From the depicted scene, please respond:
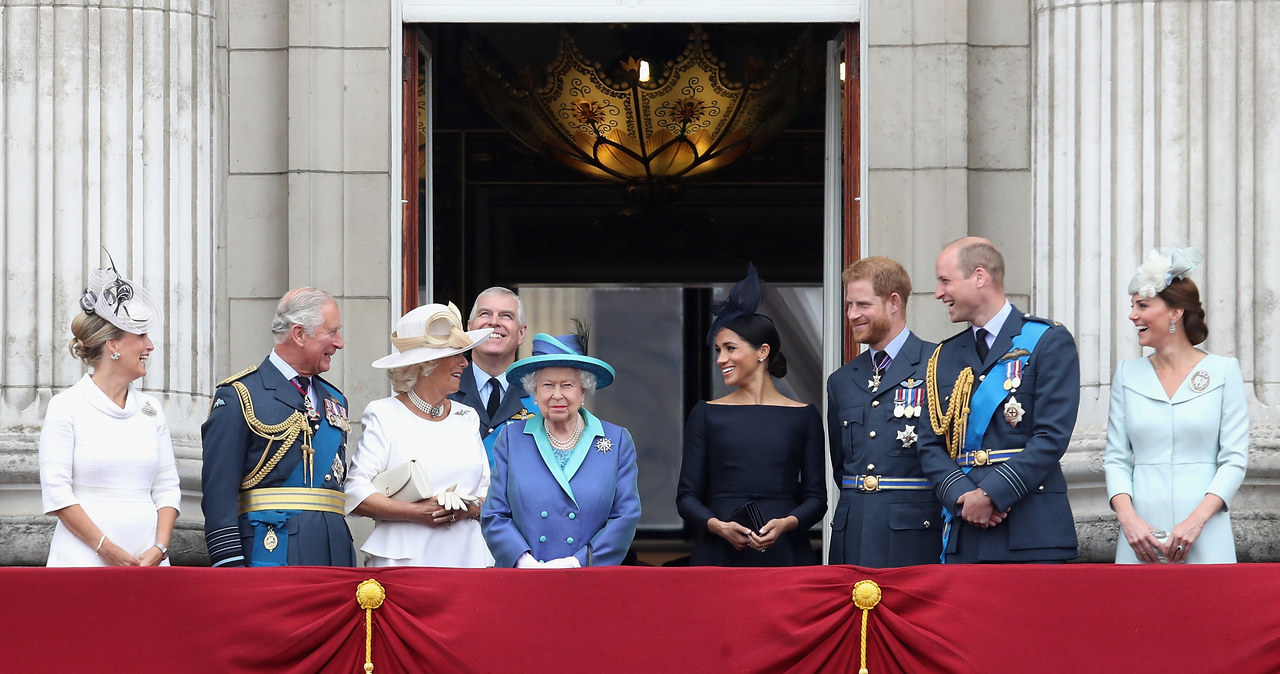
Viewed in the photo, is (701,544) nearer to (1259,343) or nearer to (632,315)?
(1259,343)

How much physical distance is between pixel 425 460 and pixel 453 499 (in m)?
0.18

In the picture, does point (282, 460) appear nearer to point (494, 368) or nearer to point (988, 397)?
point (494, 368)

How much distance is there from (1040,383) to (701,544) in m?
1.46

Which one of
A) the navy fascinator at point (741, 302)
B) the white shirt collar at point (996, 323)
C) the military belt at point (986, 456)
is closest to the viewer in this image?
the military belt at point (986, 456)

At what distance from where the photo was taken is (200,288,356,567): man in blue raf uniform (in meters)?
6.20

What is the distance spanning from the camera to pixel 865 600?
217 inches

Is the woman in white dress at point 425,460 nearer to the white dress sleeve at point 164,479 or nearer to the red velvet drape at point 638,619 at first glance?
the white dress sleeve at point 164,479

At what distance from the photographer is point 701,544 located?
681cm

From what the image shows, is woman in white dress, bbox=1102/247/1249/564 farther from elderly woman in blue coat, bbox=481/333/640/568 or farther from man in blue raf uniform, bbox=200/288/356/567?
man in blue raf uniform, bbox=200/288/356/567

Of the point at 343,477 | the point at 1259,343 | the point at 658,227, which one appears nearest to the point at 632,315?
the point at 658,227

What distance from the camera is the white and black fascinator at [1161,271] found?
6328mm

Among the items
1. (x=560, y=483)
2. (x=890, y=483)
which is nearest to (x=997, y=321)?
(x=890, y=483)

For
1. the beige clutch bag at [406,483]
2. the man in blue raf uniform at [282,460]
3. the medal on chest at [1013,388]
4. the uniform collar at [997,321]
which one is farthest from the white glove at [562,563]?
the uniform collar at [997,321]

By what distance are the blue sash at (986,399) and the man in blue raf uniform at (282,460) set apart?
224cm
